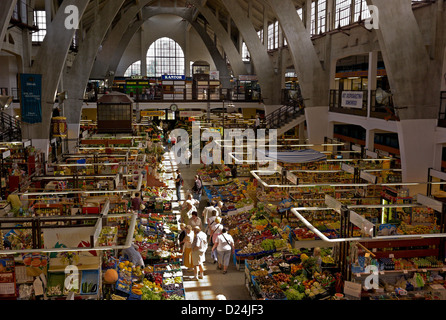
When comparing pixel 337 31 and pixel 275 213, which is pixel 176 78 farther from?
pixel 275 213

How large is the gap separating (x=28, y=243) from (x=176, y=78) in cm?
2665

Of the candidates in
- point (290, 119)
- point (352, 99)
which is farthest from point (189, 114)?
point (352, 99)

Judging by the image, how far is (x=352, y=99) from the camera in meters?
16.4

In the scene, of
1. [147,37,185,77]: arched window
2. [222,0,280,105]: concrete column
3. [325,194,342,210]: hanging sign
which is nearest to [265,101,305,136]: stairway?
[222,0,280,105]: concrete column

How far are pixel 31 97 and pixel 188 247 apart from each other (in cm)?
896

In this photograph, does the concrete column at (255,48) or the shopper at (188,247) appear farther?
the concrete column at (255,48)

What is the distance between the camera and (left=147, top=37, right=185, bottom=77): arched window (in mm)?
46375

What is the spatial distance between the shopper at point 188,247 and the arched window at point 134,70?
39282mm

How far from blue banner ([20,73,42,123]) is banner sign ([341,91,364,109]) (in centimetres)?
1104

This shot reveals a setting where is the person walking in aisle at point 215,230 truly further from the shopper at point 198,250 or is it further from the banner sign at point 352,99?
the banner sign at point 352,99

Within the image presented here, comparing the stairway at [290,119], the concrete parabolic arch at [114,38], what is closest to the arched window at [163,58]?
the concrete parabolic arch at [114,38]

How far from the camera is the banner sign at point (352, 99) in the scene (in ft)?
52.3

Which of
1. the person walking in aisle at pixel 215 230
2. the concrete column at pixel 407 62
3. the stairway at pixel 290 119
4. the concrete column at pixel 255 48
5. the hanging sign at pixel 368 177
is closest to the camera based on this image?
the person walking in aisle at pixel 215 230
